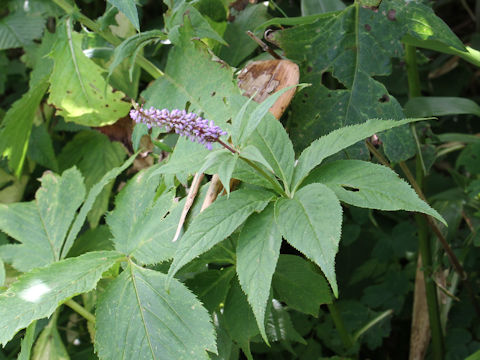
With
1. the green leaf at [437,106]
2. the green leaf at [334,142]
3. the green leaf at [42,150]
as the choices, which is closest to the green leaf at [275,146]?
the green leaf at [334,142]

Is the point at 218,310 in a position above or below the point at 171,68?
below

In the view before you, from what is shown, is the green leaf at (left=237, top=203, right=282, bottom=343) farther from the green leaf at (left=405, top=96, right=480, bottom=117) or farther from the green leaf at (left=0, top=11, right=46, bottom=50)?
the green leaf at (left=0, top=11, right=46, bottom=50)

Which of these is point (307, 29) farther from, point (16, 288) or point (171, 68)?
point (16, 288)

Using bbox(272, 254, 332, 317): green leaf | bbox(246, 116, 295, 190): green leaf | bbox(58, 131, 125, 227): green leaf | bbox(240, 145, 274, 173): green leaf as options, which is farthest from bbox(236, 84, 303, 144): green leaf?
bbox(58, 131, 125, 227): green leaf

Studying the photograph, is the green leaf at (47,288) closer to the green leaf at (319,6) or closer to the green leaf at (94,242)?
the green leaf at (94,242)

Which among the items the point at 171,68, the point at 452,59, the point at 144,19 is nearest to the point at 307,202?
the point at 171,68

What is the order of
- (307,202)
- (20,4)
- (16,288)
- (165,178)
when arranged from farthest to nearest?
(20,4) → (165,178) → (16,288) → (307,202)

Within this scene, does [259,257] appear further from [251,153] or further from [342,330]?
[342,330]

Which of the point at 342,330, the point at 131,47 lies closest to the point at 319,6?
the point at 131,47
